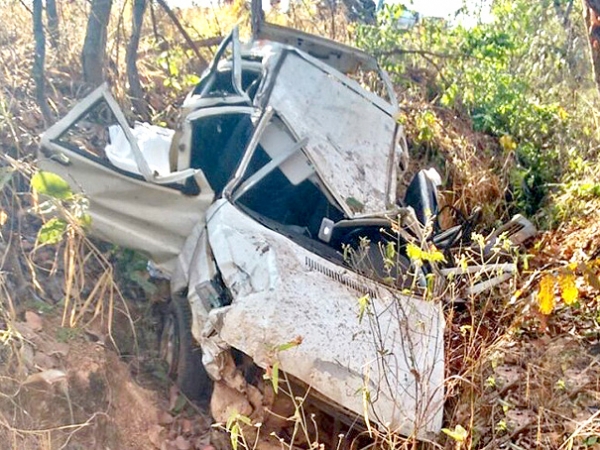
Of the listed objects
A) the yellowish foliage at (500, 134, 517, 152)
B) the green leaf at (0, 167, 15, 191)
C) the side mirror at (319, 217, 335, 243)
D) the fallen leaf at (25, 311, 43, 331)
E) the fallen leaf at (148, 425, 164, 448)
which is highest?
the green leaf at (0, 167, 15, 191)

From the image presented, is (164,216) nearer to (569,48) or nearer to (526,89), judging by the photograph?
(526,89)

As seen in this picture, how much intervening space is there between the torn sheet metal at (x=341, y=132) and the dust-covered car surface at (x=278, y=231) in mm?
14

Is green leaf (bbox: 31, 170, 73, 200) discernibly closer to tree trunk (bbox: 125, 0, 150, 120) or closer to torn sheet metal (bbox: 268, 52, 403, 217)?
torn sheet metal (bbox: 268, 52, 403, 217)

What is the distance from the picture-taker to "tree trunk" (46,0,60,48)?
645 cm

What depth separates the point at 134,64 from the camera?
655 cm

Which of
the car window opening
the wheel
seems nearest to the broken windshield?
the car window opening

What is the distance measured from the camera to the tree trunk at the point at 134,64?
21.1 feet

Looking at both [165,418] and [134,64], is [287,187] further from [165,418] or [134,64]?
[134,64]

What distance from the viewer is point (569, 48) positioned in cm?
816

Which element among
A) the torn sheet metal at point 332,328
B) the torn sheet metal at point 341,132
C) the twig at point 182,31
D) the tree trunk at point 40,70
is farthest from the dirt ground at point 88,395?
the twig at point 182,31

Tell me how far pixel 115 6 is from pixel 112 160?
294cm

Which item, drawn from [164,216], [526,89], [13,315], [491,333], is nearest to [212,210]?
[164,216]

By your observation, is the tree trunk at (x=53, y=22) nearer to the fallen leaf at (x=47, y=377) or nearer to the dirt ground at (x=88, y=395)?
the dirt ground at (x=88, y=395)

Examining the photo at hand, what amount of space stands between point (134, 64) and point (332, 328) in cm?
413
